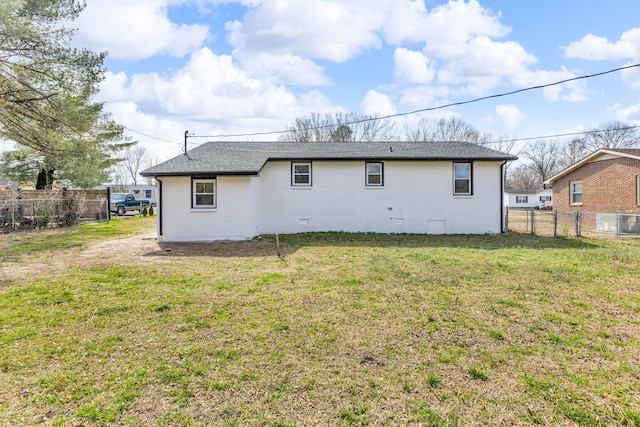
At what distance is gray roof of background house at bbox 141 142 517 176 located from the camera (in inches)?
446

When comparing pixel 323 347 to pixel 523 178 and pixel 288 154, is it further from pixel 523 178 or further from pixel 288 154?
pixel 523 178

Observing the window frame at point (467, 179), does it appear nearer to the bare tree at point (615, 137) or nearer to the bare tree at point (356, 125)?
the bare tree at point (356, 125)

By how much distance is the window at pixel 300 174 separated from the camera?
44.5ft

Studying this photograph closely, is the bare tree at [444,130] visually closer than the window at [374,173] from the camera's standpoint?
No

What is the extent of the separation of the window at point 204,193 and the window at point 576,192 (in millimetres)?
19532

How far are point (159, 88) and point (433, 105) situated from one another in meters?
14.7

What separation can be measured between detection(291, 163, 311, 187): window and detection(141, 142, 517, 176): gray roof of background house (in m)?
0.38

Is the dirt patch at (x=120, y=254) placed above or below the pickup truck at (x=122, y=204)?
below

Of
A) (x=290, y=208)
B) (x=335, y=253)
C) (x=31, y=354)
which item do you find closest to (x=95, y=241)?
(x=290, y=208)

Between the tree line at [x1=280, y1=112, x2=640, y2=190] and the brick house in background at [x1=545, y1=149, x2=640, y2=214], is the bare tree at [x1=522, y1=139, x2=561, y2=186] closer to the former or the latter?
the tree line at [x1=280, y1=112, x2=640, y2=190]

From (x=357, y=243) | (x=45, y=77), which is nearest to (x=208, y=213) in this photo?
(x=357, y=243)

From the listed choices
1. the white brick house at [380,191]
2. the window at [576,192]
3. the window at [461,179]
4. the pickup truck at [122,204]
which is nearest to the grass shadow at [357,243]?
the white brick house at [380,191]

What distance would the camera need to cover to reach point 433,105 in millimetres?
13477

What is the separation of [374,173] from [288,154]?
3559mm
